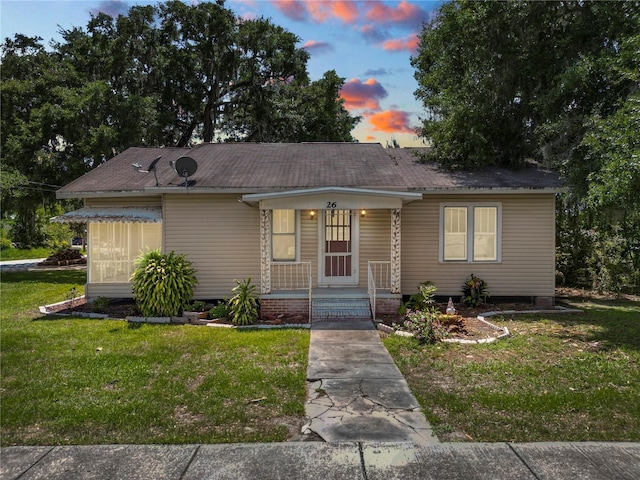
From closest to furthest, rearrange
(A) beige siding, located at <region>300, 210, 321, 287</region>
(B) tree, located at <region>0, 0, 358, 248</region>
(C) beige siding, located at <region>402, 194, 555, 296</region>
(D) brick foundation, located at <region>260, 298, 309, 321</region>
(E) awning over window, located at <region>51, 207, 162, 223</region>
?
1. (D) brick foundation, located at <region>260, 298, 309, 321</region>
2. (E) awning over window, located at <region>51, 207, 162, 223</region>
3. (A) beige siding, located at <region>300, 210, 321, 287</region>
4. (C) beige siding, located at <region>402, 194, 555, 296</region>
5. (B) tree, located at <region>0, 0, 358, 248</region>

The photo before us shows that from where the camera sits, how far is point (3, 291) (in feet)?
44.2

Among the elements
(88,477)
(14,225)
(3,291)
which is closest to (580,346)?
(88,477)

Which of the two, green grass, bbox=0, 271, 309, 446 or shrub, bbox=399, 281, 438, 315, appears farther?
shrub, bbox=399, 281, 438, 315

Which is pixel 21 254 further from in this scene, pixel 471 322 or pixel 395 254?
pixel 471 322

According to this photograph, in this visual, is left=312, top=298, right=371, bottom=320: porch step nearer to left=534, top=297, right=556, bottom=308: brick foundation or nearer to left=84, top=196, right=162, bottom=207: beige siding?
left=534, top=297, right=556, bottom=308: brick foundation

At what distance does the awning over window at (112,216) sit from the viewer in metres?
10.4

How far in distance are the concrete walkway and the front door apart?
311 centimetres

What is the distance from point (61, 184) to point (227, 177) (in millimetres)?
Answer: 12068

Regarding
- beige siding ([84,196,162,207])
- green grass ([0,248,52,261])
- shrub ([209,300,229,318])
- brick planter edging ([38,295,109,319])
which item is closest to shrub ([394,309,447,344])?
shrub ([209,300,229,318])

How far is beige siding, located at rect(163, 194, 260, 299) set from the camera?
10539 millimetres

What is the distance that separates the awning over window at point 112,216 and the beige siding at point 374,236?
17.4ft

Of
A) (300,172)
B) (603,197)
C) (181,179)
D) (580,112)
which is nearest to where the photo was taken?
(603,197)

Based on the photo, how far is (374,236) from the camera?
10.9 meters

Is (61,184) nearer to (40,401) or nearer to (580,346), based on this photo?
(40,401)
